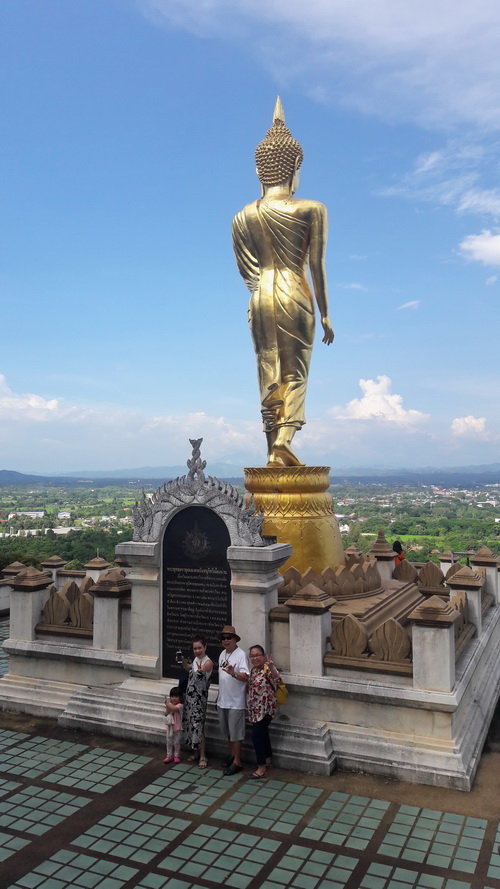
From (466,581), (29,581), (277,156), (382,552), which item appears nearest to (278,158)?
(277,156)

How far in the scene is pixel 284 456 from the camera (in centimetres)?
1367

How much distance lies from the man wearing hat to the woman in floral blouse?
12 centimetres

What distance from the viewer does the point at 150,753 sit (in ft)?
25.7

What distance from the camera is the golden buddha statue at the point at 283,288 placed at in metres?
13.9

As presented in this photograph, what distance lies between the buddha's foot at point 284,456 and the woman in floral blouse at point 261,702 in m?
6.68

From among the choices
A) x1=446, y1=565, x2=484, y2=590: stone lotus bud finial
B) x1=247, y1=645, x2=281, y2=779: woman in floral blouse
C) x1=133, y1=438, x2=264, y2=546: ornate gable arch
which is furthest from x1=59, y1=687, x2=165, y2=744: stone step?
x1=446, y1=565, x2=484, y2=590: stone lotus bud finial

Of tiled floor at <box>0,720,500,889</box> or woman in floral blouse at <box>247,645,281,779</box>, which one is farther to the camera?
woman in floral blouse at <box>247,645,281,779</box>

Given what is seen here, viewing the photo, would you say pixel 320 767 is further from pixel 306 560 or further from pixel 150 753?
pixel 306 560

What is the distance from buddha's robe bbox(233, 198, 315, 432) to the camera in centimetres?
1393

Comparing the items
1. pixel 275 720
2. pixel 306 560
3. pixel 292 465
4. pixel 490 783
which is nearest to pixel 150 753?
pixel 275 720

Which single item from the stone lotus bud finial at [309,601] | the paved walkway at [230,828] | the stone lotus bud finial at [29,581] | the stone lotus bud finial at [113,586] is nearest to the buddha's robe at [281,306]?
the stone lotus bud finial at [113,586]

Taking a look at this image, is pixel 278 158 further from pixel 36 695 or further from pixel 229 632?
pixel 36 695

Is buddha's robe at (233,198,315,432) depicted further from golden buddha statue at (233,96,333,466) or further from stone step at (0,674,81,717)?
stone step at (0,674,81,717)

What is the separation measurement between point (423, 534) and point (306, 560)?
22.9m
